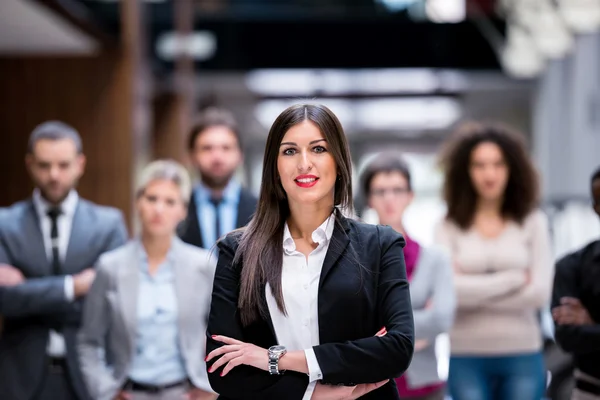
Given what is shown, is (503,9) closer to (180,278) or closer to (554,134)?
(554,134)

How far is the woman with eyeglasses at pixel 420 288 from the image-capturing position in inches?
145

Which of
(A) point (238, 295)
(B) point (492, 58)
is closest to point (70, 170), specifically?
(A) point (238, 295)

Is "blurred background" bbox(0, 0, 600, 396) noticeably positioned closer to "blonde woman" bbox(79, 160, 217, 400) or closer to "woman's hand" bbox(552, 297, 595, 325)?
"blonde woman" bbox(79, 160, 217, 400)

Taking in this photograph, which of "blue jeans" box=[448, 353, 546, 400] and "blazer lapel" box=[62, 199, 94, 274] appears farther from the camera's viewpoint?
"blue jeans" box=[448, 353, 546, 400]

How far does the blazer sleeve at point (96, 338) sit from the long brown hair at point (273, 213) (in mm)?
1303

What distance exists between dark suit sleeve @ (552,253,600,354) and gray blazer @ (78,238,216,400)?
4.40 feet

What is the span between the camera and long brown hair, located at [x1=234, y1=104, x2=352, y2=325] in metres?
2.39

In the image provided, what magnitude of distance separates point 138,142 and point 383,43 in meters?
5.49

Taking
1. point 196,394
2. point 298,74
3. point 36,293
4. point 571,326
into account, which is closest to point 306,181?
point 571,326

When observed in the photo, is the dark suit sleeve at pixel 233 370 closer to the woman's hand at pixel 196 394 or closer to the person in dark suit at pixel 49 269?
the woman's hand at pixel 196 394

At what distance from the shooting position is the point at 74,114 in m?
7.02

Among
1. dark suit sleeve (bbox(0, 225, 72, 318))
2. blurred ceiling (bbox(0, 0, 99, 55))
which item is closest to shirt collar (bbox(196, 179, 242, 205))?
dark suit sleeve (bbox(0, 225, 72, 318))

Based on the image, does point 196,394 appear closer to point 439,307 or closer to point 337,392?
point 439,307

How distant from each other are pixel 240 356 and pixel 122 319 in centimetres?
132
